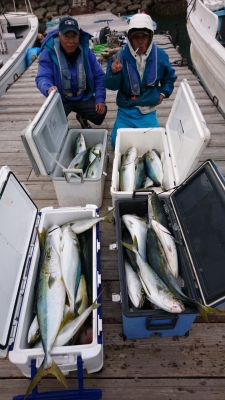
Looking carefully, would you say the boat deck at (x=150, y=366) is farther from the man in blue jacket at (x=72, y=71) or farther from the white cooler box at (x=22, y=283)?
the man in blue jacket at (x=72, y=71)

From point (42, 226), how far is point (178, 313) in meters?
1.26

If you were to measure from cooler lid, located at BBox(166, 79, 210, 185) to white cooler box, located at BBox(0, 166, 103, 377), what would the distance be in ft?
3.09

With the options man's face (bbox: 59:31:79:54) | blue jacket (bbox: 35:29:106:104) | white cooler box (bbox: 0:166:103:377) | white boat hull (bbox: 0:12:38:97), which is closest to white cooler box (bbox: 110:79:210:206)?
white cooler box (bbox: 0:166:103:377)

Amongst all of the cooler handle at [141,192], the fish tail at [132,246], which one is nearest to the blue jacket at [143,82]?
the cooler handle at [141,192]

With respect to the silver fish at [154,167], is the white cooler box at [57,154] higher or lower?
higher

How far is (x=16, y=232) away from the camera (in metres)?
1.68

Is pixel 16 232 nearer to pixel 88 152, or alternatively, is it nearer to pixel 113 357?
pixel 113 357

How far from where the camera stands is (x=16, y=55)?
6480 mm

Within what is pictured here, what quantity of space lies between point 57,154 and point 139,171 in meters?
0.93

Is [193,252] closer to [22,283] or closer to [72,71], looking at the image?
[22,283]

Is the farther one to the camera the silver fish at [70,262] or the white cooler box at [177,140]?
the white cooler box at [177,140]

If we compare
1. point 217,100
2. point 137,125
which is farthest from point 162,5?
point 137,125

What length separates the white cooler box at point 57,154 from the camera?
6.56 feet

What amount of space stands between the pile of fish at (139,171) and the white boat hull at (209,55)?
8.32 ft
